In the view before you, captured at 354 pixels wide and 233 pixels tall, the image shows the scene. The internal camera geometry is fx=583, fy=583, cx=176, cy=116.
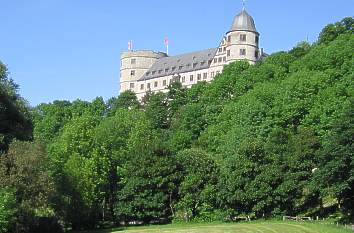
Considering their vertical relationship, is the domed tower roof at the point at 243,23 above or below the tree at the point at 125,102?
above

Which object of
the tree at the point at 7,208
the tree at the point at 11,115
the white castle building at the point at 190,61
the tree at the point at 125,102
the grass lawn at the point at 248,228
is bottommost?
the grass lawn at the point at 248,228

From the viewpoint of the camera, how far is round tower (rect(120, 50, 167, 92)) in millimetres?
155250

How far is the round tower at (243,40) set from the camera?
122m

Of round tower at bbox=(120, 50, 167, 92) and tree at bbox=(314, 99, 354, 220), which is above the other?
round tower at bbox=(120, 50, 167, 92)

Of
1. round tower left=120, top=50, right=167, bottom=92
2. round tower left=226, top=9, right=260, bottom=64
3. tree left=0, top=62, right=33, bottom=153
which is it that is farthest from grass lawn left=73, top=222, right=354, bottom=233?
round tower left=120, top=50, right=167, bottom=92

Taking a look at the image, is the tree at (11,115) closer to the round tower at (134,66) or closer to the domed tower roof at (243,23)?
the domed tower roof at (243,23)

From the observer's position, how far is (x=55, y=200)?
48531mm

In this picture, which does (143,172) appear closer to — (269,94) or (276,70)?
(269,94)

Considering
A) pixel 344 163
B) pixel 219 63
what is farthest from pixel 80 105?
pixel 344 163

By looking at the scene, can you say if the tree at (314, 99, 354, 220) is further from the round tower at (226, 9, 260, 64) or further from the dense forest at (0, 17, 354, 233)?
the round tower at (226, 9, 260, 64)

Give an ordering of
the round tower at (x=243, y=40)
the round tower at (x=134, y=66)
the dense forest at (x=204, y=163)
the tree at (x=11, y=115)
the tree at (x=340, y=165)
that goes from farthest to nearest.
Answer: the round tower at (x=134, y=66) < the round tower at (x=243, y=40) < the tree at (x=11, y=115) < the dense forest at (x=204, y=163) < the tree at (x=340, y=165)

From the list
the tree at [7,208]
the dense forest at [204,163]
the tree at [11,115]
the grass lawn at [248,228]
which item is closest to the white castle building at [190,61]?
the dense forest at [204,163]

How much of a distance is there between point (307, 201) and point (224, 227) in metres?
8.68

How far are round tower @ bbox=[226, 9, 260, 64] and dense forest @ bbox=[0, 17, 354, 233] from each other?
139 feet
